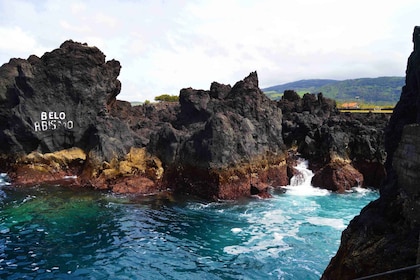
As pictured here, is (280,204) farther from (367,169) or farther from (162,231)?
(367,169)

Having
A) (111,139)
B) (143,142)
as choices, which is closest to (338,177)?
(143,142)

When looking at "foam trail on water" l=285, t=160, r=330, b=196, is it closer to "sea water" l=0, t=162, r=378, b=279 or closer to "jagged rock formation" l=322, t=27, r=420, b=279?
"sea water" l=0, t=162, r=378, b=279

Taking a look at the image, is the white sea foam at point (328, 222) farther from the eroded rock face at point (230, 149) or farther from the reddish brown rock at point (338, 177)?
the reddish brown rock at point (338, 177)

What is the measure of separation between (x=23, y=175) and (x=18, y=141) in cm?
432

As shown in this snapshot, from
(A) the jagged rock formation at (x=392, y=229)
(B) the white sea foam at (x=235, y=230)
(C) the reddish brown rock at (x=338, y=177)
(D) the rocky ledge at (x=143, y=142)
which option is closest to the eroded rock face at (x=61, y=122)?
(D) the rocky ledge at (x=143, y=142)

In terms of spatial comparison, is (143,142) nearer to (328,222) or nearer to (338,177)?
(328,222)

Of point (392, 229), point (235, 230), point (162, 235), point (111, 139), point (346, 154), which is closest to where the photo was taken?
point (392, 229)

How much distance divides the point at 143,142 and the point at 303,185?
17.9m

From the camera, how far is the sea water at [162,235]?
56.9ft

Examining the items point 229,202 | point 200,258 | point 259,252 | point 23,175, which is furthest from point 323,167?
point 23,175

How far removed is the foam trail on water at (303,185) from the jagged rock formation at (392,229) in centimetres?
2342

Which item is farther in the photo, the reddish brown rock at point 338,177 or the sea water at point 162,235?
the reddish brown rock at point 338,177

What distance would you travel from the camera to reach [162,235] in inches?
868

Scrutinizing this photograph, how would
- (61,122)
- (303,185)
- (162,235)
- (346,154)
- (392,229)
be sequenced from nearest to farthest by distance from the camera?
(392,229) → (162,235) → (61,122) → (303,185) → (346,154)
